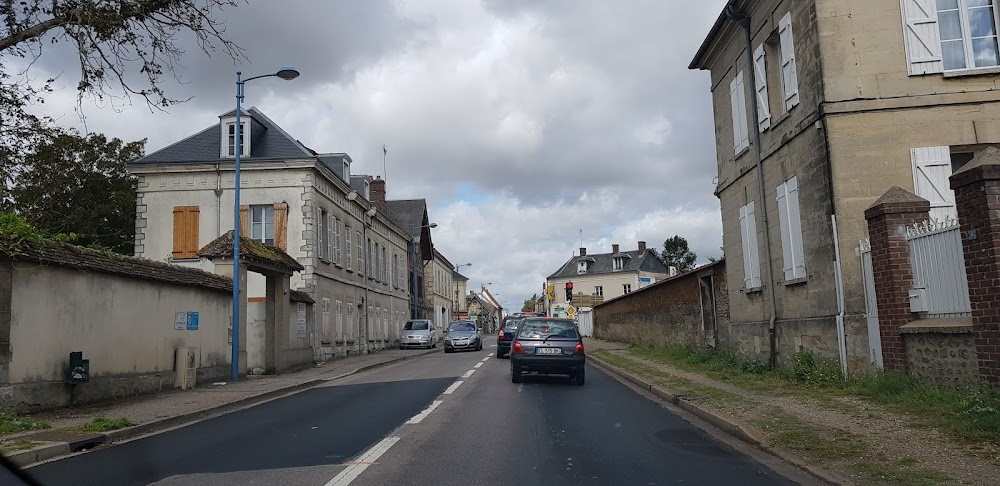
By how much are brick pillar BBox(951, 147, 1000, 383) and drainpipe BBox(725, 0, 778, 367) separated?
647 cm

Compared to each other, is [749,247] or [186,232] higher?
[186,232]

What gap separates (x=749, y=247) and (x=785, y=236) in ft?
7.48

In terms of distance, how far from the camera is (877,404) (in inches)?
388

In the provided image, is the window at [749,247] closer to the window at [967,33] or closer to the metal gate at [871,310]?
the metal gate at [871,310]

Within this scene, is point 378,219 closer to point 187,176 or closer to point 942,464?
point 187,176

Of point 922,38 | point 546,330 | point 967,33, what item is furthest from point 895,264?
point 546,330

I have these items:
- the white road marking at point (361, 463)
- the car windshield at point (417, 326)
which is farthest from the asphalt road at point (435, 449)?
the car windshield at point (417, 326)

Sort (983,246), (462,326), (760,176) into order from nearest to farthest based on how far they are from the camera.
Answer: (983,246) → (760,176) → (462,326)

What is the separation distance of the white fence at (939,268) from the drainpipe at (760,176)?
483 cm

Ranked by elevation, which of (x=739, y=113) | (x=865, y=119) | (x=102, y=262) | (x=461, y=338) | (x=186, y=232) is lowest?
(x=461, y=338)

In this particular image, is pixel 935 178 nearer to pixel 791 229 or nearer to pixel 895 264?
pixel 895 264

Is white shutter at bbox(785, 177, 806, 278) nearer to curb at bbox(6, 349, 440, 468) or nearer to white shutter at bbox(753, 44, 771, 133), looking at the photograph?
white shutter at bbox(753, 44, 771, 133)

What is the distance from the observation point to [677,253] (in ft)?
288

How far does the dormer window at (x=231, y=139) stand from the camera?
2914 centimetres
